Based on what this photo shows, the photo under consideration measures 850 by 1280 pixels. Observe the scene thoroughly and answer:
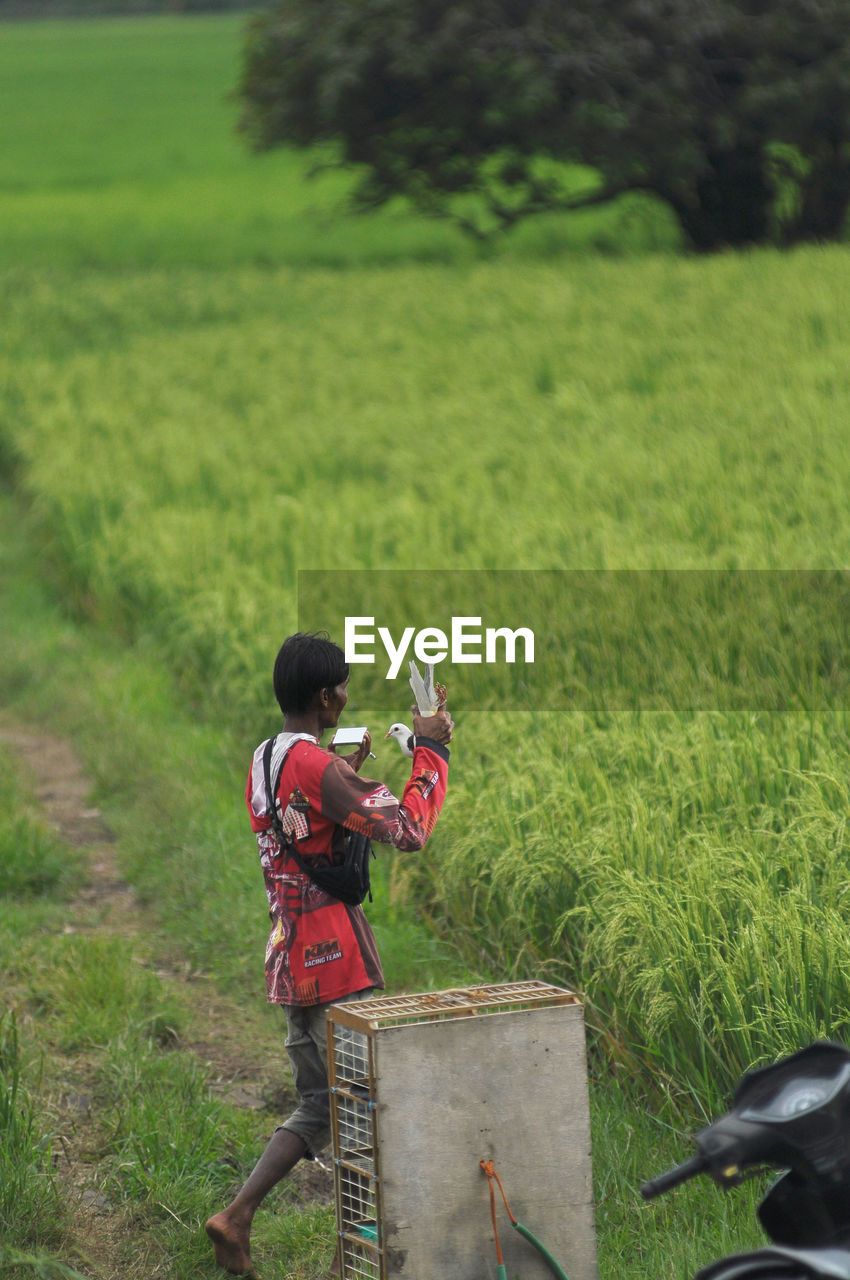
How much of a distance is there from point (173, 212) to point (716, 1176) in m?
35.6

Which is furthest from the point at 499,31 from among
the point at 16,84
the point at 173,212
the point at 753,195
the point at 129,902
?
the point at 16,84

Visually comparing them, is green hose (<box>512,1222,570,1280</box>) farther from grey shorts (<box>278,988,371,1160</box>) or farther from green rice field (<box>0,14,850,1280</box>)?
grey shorts (<box>278,988,371,1160</box>)

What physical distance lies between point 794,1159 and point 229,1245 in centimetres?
171

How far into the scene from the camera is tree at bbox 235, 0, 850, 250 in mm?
23609

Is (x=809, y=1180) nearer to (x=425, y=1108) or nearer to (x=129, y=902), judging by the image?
(x=425, y=1108)

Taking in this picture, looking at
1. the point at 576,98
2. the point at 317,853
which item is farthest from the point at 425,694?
the point at 576,98

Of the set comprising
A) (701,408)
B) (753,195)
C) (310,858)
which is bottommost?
(310,858)

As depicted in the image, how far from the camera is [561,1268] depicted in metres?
2.82

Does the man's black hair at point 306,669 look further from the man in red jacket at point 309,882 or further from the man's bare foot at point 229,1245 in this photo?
the man's bare foot at point 229,1245

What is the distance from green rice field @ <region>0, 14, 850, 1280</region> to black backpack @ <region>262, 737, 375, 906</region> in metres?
0.78

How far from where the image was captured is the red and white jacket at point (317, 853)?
3.01 metres

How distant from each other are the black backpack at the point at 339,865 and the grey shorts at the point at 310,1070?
21 centimetres

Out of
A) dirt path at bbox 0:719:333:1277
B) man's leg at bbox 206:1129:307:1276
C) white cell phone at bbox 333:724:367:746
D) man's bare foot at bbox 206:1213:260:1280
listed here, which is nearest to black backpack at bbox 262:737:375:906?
white cell phone at bbox 333:724:367:746

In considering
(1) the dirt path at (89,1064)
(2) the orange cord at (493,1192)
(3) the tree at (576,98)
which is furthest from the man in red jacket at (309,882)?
(3) the tree at (576,98)
